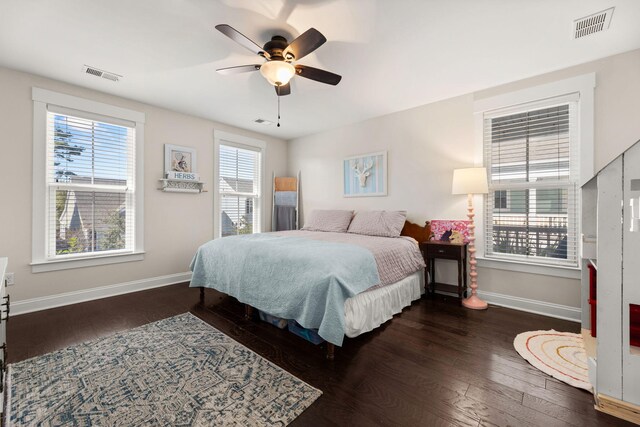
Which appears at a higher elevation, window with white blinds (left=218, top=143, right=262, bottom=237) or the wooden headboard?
window with white blinds (left=218, top=143, right=262, bottom=237)

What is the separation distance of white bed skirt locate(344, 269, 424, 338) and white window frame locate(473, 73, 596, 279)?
920mm

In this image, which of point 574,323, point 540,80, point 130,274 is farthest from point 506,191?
point 130,274

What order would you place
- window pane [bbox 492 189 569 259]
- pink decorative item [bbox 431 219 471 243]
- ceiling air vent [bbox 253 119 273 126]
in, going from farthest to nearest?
ceiling air vent [bbox 253 119 273 126] → pink decorative item [bbox 431 219 471 243] → window pane [bbox 492 189 569 259]

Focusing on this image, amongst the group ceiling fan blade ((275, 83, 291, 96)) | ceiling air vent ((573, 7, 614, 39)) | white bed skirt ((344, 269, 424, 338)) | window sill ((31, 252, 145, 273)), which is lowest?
white bed skirt ((344, 269, 424, 338))

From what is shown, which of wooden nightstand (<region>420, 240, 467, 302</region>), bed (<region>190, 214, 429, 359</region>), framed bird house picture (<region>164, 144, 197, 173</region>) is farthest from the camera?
framed bird house picture (<region>164, 144, 197, 173</region>)

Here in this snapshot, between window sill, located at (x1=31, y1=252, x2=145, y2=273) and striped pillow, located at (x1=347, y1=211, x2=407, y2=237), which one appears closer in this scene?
window sill, located at (x1=31, y1=252, x2=145, y2=273)

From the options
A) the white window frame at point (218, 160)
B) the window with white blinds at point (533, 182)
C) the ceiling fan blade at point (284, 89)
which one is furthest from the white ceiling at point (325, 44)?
the white window frame at point (218, 160)

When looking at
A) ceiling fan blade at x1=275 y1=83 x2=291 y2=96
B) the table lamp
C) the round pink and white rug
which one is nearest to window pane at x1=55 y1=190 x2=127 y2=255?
ceiling fan blade at x1=275 y1=83 x2=291 y2=96

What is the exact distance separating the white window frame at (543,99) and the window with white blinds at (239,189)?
11.6 feet

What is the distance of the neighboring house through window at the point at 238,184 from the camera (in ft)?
15.0

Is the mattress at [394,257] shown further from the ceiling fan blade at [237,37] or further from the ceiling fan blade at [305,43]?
the ceiling fan blade at [237,37]

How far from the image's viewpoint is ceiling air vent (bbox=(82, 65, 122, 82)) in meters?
2.80

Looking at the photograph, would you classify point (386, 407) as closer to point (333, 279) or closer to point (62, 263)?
point (333, 279)

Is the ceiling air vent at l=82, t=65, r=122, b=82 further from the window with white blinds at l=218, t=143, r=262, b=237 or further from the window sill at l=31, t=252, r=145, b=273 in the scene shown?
the window sill at l=31, t=252, r=145, b=273
